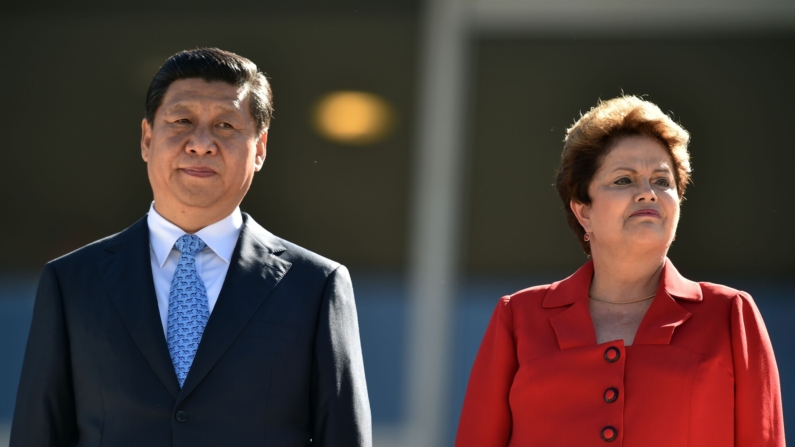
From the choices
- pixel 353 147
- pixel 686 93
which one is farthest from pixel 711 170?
pixel 353 147

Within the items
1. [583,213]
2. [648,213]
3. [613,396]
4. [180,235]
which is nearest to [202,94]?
[180,235]

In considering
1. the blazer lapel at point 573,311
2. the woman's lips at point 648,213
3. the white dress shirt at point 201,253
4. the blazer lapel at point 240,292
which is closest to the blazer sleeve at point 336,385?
the blazer lapel at point 240,292

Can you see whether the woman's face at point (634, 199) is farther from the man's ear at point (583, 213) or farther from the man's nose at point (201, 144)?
the man's nose at point (201, 144)

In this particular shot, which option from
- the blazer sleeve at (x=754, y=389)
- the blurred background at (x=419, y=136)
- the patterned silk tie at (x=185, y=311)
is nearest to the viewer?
the blazer sleeve at (x=754, y=389)

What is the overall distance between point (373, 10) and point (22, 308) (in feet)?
8.76

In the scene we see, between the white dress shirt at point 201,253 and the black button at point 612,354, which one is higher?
the white dress shirt at point 201,253

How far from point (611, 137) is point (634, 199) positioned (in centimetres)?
22

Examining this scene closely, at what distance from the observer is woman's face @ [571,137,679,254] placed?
2.56 meters

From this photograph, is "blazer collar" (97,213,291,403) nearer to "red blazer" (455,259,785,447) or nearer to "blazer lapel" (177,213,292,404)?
"blazer lapel" (177,213,292,404)

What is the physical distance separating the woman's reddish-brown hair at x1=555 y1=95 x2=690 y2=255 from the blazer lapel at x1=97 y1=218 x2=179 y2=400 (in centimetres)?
120

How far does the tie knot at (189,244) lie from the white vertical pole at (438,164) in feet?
10.0

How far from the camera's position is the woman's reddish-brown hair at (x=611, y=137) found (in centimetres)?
266

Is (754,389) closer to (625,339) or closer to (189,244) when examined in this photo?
(625,339)

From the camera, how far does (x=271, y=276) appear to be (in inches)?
101
